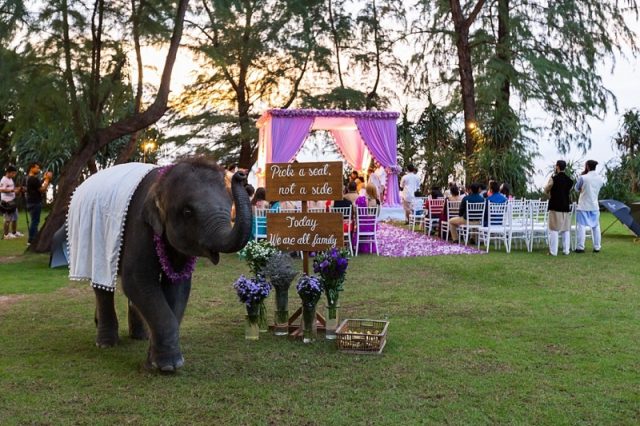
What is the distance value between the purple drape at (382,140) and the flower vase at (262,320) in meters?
11.6

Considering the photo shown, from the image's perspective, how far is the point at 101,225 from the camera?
427cm

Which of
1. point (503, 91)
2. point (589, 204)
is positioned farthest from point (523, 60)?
point (589, 204)

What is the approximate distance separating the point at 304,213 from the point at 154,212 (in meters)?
1.45

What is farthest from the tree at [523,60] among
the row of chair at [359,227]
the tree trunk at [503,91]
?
the row of chair at [359,227]

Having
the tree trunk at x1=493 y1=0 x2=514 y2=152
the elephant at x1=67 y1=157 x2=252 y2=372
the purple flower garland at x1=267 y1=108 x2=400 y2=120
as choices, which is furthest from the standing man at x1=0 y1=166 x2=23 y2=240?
the tree trunk at x1=493 y1=0 x2=514 y2=152

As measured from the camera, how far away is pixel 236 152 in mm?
22781

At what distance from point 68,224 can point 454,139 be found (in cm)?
1789

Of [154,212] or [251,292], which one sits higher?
[154,212]

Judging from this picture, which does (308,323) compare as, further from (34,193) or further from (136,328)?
(34,193)

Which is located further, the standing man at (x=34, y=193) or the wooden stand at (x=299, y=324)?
the standing man at (x=34, y=193)

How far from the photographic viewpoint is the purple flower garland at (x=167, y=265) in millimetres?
3973

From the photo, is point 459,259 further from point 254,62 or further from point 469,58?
point 254,62

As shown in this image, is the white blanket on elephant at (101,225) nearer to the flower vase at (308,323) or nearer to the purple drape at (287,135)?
the flower vase at (308,323)

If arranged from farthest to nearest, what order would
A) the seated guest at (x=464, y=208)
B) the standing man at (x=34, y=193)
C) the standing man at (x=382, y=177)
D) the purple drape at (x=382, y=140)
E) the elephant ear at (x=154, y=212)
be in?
1. the purple drape at (x=382, y=140)
2. the standing man at (x=382, y=177)
3. the standing man at (x=34, y=193)
4. the seated guest at (x=464, y=208)
5. the elephant ear at (x=154, y=212)
